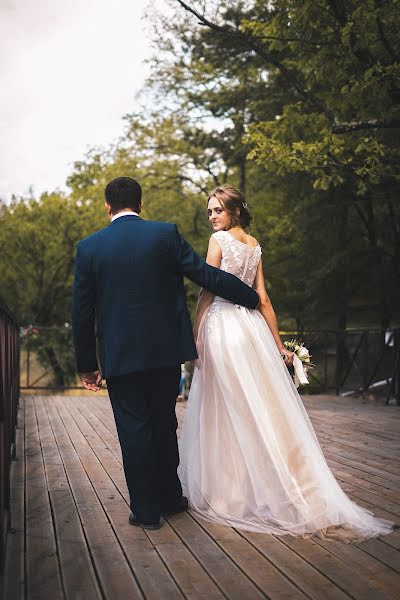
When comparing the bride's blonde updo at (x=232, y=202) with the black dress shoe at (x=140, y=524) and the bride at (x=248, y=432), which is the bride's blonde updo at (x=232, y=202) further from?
the black dress shoe at (x=140, y=524)

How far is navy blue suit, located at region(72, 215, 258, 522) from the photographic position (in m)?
3.45

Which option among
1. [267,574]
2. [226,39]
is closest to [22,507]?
[267,574]

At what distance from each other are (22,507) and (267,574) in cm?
189

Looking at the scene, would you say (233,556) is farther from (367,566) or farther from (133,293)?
(133,293)

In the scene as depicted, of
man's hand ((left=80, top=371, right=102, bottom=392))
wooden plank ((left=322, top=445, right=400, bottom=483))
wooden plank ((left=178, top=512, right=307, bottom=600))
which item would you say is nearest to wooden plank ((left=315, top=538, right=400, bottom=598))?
wooden plank ((left=178, top=512, right=307, bottom=600))

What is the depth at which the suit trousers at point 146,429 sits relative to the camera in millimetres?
→ 3488

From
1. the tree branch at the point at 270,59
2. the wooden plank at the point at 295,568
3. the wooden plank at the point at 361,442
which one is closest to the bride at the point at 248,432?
the wooden plank at the point at 295,568

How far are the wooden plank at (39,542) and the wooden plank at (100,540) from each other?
183 mm

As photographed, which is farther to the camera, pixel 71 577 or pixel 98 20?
pixel 98 20

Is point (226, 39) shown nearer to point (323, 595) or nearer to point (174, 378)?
point (174, 378)

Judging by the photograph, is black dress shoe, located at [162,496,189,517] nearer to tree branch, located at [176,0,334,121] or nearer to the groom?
the groom

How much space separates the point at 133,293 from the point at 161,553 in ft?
4.29

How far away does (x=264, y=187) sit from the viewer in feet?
65.1

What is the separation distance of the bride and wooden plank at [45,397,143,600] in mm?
603
